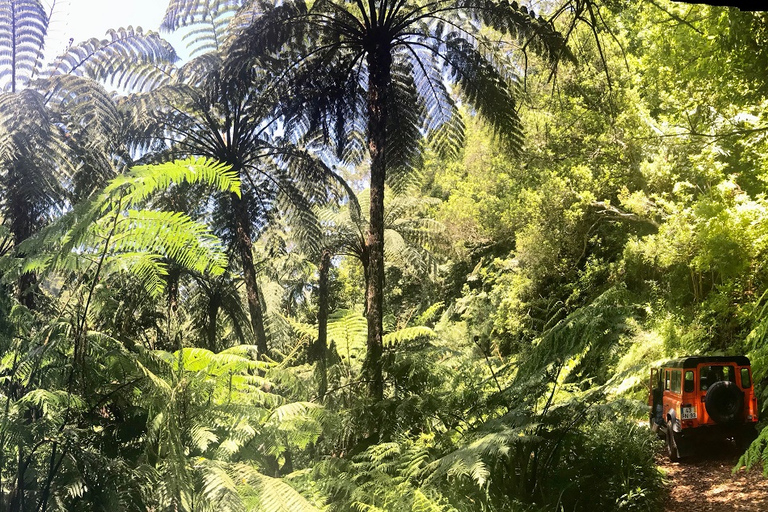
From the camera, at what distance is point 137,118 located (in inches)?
166

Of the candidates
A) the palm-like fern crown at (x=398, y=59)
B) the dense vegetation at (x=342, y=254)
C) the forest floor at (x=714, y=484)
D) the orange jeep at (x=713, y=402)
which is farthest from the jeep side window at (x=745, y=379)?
the palm-like fern crown at (x=398, y=59)

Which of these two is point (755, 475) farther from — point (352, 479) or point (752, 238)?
point (352, 479)

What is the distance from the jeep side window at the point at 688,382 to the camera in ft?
14.1

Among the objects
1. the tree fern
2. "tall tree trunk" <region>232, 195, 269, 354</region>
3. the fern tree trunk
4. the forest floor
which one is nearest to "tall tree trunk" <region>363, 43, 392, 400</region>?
"tall tree trunk" <region>232, 195, 269, 354</region>

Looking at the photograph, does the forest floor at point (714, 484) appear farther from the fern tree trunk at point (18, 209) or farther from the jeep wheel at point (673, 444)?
the fern tree trunk at point (18, 209)

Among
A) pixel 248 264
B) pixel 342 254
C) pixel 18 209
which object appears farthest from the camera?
pixel 248 264

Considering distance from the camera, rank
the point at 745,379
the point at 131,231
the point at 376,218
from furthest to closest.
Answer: the point at 745,379 → the point at 376,218 → the point at 131,231

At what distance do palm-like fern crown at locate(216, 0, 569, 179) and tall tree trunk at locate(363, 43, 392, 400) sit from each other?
0.07 m

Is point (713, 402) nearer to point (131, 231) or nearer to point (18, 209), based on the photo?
point (131, 231)

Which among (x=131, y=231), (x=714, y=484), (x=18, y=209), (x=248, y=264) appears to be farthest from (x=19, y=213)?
(x=714, y=484)

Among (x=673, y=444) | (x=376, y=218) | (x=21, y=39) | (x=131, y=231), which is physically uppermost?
(x=21, y=39)

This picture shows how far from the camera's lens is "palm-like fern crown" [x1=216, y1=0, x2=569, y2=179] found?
4363 millimetres

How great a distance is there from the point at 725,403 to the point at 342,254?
3.41 m

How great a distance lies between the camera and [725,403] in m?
4.20
